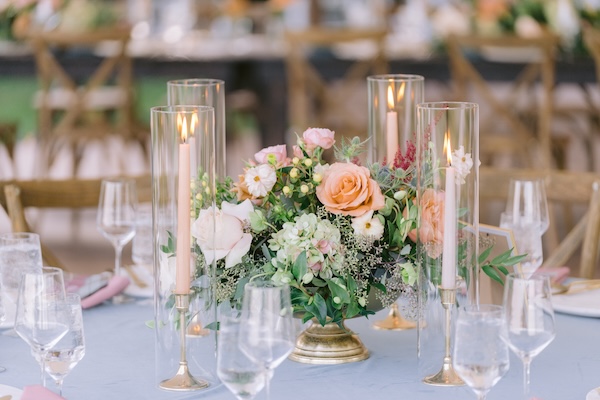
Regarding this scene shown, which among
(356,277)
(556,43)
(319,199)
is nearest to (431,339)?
(356,277)

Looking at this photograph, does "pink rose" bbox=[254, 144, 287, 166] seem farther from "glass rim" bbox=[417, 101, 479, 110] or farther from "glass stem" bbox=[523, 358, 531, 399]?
"glass stem" bbox=[523, 358, 531, 399]

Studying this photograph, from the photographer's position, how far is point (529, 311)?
1.41 m

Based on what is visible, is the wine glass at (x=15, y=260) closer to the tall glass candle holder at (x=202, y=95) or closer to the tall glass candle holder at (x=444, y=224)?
the tall glass candle holder at (x=202, y=95)

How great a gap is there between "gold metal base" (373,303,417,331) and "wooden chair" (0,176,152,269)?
0.85 m

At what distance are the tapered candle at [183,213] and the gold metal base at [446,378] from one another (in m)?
0.37

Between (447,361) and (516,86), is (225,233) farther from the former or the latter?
(516,86)

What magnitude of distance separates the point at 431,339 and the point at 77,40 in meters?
3.86

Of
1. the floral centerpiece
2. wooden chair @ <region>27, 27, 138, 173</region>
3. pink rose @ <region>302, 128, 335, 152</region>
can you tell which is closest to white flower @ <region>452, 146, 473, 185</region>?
the floral centerpiece

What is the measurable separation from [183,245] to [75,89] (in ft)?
13.5

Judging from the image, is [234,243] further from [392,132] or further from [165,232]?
[392,132]

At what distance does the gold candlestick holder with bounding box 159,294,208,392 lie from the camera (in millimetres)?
1593

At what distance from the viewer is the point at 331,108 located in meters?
5.32

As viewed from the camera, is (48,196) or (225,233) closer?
(225,233)

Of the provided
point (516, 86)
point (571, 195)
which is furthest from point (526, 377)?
point (516, 86)
